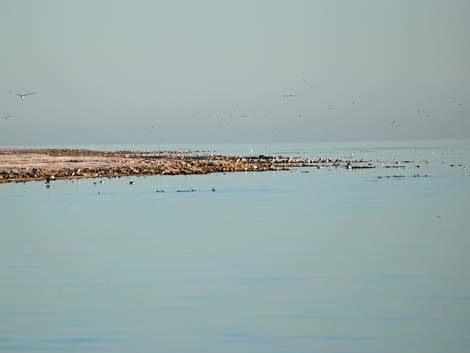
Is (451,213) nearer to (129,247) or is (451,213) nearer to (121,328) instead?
(129,247)

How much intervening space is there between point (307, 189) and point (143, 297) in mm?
31812

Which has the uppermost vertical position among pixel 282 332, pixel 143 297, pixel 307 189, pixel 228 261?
pixel 307 189

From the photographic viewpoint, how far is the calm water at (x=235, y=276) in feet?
50.2

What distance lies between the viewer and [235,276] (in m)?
20.7

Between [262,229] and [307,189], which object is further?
[307,189]

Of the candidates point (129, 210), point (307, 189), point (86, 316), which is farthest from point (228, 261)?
point (307, 189)

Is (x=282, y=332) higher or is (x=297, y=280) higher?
(x=297, y=280)

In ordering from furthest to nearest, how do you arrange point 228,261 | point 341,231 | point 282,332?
point 341,231
point 228,261
point 282,332

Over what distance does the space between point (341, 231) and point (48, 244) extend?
30.3 ft

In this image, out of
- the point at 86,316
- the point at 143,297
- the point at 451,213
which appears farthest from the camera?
the point at 451,213

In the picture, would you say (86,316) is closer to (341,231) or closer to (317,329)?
(317,329)

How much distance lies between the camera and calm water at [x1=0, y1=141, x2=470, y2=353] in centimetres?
1530

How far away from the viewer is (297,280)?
2016cm

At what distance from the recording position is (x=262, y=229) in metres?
30.2
